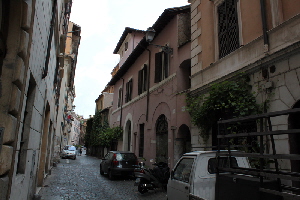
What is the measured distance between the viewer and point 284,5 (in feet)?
20.3

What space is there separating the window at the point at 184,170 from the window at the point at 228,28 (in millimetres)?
4698

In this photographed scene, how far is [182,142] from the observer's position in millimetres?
11078

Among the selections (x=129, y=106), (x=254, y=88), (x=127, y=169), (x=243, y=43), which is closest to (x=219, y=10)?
(x=243, y=43)

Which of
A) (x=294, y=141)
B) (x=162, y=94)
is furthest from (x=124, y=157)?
(x=294, y=141)

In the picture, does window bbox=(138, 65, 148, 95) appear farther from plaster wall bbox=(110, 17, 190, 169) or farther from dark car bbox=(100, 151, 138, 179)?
dark car bbox=(100, 151, 138, 179)

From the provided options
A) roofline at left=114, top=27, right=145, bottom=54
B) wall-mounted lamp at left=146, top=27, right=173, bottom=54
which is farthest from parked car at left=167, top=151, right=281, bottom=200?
roofline at left=114, top=27, right=145, bottom=54

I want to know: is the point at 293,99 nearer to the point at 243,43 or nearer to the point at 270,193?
the point at 243,43

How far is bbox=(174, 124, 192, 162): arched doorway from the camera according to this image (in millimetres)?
11000

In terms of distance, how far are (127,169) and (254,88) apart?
752cm

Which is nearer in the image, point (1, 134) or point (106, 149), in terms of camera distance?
point (1, 134)

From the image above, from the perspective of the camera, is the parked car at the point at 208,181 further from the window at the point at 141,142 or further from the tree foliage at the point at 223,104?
the window at the point at 141,142

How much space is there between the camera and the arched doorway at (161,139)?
12.7m

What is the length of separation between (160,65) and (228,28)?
616 cm

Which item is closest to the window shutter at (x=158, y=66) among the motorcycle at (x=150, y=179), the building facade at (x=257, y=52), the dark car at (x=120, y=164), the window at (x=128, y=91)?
the building facade at (x=257, y=52)
